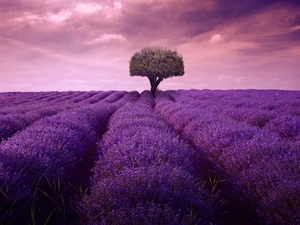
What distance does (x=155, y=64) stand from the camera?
75.8 feet

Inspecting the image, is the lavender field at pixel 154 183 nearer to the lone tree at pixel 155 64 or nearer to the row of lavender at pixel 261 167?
the row of lavender at pixel 261 167

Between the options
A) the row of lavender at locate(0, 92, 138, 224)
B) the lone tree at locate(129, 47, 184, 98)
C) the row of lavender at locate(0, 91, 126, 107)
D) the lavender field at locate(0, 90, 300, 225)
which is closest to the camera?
the lavender field at locate(0, 90, 300, 225)

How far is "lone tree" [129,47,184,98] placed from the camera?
23234 mm

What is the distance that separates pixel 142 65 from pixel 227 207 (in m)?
21.4

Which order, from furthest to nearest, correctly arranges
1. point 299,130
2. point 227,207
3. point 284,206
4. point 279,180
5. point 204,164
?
point 299,130
point 204,164
point 227,207
point 279,180
point 284,206

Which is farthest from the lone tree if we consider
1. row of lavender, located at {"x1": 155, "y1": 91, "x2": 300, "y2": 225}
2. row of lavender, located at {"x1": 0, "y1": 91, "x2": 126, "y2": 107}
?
row of lavender, located at {"x1": 155, "y1": 91, "x2": 300, "y2": 225}

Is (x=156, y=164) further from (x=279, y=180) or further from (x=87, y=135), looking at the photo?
(x=87, y=135)

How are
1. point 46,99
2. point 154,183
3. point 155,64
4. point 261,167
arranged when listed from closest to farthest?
point 154,183 → point 261,167 → point 46,99 → point 155,64

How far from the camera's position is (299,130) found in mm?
4730

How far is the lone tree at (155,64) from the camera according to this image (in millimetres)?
23234

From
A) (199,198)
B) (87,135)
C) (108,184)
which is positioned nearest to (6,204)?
(108,184)

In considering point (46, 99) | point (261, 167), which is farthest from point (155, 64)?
point (261, 167)

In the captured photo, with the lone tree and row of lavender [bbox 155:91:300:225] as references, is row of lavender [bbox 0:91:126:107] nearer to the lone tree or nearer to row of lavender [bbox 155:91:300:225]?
the lone tree

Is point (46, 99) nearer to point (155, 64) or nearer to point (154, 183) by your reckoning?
point (155, 64)
